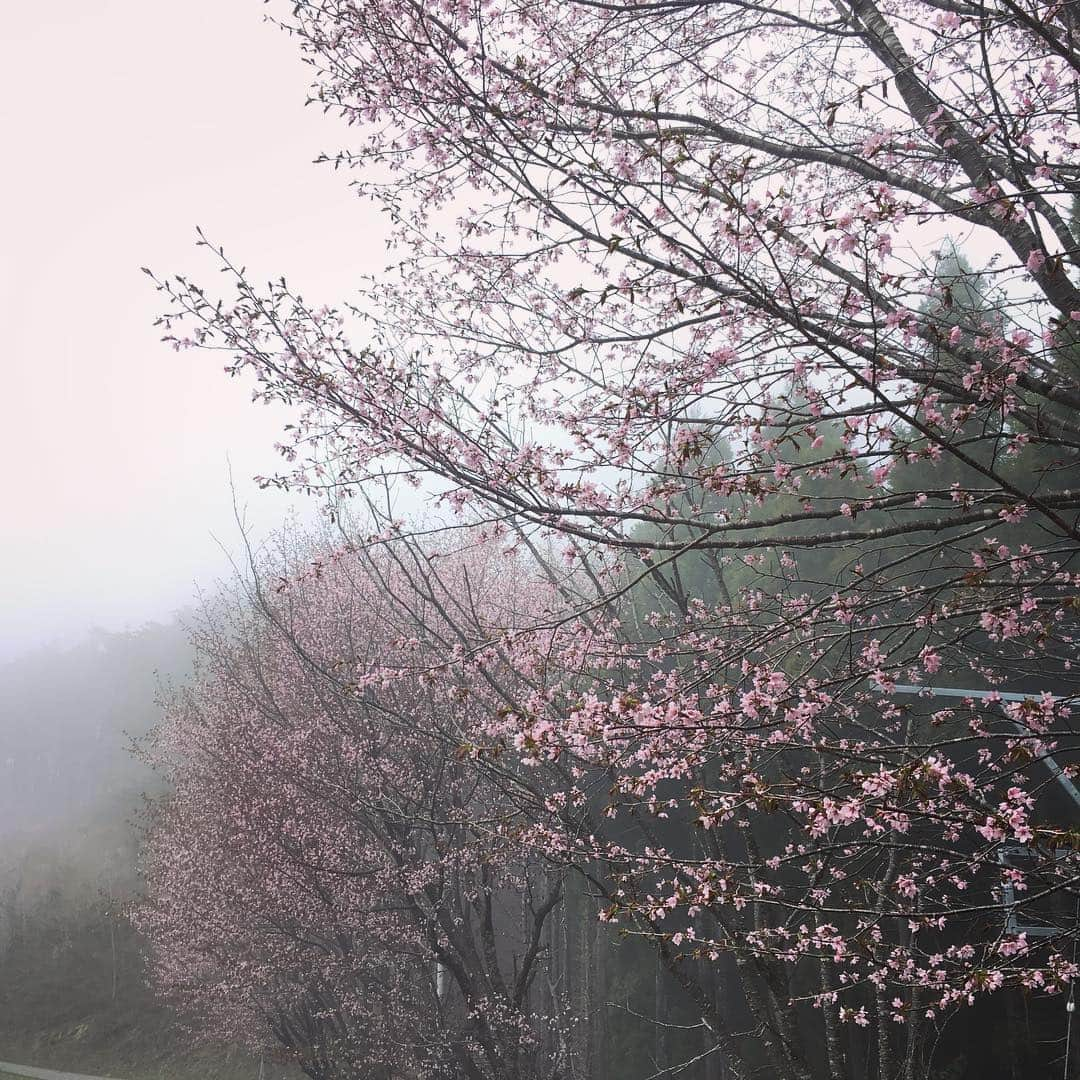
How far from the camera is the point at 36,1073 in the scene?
1948 cm

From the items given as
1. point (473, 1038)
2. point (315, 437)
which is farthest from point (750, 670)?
point (473, 1038)

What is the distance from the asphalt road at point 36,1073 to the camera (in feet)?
63.1

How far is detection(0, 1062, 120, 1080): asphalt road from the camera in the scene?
19234mm

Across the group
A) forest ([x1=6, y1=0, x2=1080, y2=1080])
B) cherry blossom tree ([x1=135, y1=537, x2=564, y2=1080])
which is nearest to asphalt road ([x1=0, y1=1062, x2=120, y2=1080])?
cherry blossom tree ([x1=135, y1=537, x2=564, y2=1080])

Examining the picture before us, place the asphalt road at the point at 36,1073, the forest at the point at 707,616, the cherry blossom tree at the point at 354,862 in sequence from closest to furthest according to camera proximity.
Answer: the forest at the point at 707,616, the cherry blossom tree at the point at 354,862, the asphalt road at the point at 36,1073

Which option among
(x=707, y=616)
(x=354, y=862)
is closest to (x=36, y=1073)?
(x=354, y=862)

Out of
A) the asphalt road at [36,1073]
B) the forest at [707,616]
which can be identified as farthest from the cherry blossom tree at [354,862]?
the asphalt road at [36,1073]

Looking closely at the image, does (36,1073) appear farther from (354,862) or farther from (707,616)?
(707,616)

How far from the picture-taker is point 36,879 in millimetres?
27141

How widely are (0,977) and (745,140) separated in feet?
99.4

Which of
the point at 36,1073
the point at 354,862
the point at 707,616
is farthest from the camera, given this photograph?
the point at 36,1073

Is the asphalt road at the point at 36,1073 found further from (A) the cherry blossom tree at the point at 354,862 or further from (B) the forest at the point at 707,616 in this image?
(B) the forest at the point at 707,616

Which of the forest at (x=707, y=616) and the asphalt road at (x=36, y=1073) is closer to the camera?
the forest at (x=707, y=616)

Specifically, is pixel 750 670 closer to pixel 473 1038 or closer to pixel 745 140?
pixel 745 140
